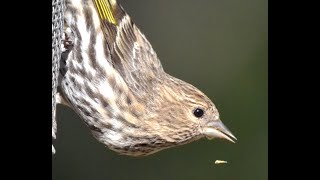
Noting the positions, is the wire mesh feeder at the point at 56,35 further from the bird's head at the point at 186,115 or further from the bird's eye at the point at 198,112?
the bird's eye at the point at 198,112

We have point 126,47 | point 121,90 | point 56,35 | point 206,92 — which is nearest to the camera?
point 56,35

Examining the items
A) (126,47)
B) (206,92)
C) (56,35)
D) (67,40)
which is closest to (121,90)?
(126,47)

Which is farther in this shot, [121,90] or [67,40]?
[121,90]

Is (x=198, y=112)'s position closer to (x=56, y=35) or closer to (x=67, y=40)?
(x=67, y=40)

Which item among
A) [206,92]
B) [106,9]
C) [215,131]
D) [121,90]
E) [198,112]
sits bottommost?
[215,131]

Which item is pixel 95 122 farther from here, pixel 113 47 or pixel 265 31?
pixel 265 31

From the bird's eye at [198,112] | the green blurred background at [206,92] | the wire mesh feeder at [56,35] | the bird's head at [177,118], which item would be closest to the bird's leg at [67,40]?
the wire mesh feeder at [56,35]

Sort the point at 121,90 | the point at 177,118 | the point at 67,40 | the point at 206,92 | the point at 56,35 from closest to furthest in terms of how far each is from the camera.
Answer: the point at 56,35 < the point at 67,40 < the point at 121,90 < the point at 177,118 < the point at 206,92
